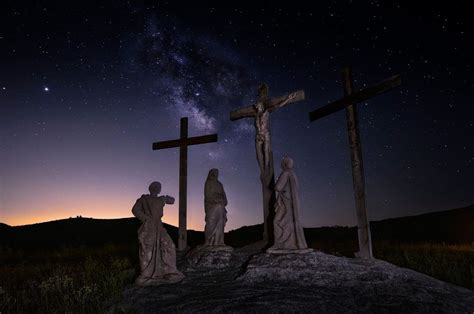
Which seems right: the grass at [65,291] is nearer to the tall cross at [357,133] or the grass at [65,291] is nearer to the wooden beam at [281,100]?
the tall cross at [357,133]

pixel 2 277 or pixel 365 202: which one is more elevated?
pixel 365 202

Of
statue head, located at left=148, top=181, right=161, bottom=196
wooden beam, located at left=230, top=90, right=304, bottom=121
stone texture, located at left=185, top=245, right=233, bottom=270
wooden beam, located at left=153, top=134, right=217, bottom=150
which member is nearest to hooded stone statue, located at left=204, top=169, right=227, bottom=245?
stone texture, located at left=185, top=245, right=233, bottom=270

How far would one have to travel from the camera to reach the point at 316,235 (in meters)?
28.0

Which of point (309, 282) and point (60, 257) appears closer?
point (309, 282)

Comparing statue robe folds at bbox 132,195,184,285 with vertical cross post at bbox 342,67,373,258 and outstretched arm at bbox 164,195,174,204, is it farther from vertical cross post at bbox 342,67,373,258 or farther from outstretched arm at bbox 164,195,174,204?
vertical cross post at bbox 342,67,373,258

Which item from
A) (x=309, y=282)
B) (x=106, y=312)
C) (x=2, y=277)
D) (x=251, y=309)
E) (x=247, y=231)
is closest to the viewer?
(x=251, y=309)

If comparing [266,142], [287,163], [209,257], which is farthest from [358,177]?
[209,257]

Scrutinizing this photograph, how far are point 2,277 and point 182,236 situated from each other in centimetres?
510

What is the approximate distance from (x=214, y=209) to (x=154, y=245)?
7.89ft

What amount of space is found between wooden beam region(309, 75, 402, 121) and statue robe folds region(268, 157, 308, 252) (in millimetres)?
2225

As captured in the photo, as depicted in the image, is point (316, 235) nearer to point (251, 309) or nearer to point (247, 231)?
point (247, 231)

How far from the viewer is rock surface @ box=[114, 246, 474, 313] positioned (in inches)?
212

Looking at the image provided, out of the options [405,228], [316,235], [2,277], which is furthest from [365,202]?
[405,228]

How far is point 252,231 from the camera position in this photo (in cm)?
3281
